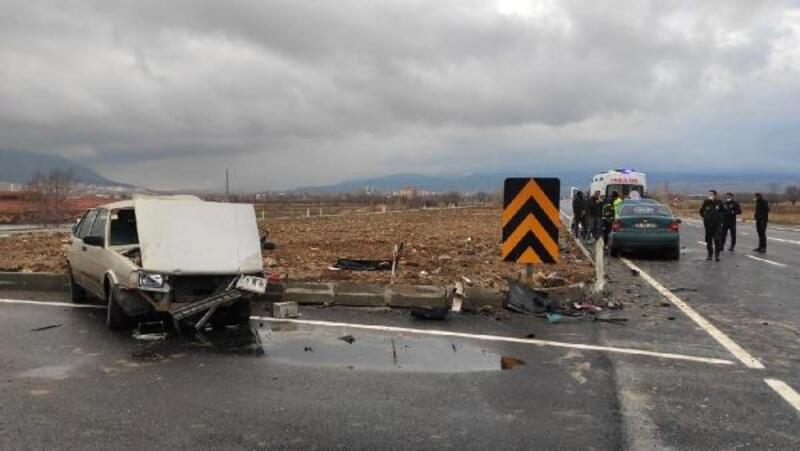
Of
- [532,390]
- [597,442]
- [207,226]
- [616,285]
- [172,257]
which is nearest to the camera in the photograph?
[597,442]

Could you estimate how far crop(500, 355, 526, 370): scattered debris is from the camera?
22.2ft

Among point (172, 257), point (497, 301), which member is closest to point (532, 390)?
point (497, 301)

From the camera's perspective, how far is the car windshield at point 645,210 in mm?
19236

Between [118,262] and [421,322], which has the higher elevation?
[118,262]

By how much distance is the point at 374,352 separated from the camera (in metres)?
7.43

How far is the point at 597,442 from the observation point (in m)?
4.76

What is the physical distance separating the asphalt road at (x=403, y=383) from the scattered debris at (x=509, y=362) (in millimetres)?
56

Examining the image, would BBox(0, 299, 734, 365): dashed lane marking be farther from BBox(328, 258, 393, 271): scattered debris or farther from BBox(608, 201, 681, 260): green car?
BBox(608, 201, 681, 260): green car

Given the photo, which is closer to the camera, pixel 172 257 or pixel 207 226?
pixel 172 257

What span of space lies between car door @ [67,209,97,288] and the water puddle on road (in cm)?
334

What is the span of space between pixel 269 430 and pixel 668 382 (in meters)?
3.49

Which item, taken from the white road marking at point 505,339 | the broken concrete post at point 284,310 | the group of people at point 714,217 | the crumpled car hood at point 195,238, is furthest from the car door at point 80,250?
the group of people at point 714,217

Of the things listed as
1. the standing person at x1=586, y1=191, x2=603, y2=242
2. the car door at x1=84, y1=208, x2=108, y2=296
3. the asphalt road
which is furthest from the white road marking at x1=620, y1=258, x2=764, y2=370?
the car door at x1=84, y1=208, x2=108, y2=296

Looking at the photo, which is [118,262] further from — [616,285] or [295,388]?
[616,285]
